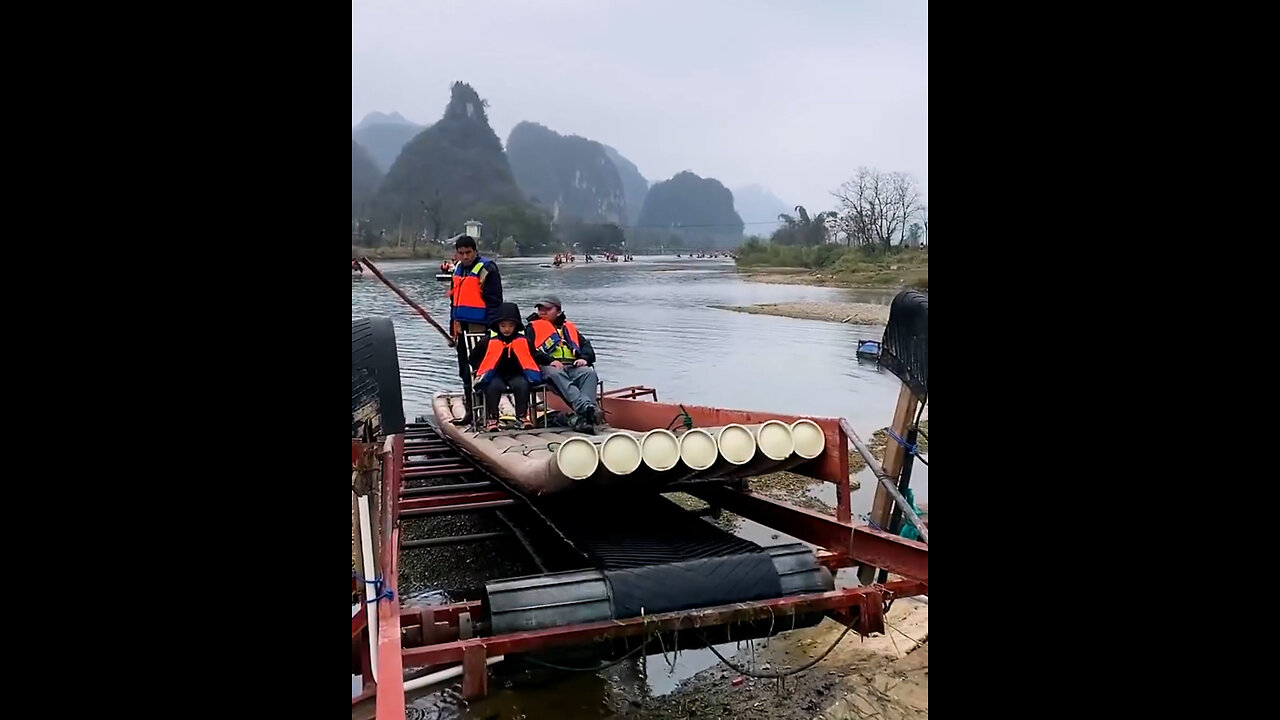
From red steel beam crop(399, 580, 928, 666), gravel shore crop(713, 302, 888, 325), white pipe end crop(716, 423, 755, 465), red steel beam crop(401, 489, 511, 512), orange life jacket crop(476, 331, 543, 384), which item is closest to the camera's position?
red steel beam crop(399, 580, 928, 666)

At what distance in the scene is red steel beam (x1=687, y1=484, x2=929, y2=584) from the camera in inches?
167

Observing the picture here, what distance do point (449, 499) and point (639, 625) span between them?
230 centimetres

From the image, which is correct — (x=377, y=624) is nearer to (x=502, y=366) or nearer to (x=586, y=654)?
(x=586, y=654)

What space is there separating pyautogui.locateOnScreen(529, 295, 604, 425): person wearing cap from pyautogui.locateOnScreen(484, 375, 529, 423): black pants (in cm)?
24

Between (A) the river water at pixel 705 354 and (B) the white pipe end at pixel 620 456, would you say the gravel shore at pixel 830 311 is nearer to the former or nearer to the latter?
(A) the river water at pixel 705 354

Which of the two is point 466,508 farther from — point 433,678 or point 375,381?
point 375,381

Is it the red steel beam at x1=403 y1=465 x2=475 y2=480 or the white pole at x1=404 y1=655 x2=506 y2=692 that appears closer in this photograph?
the white pole at x1=404 y1=655 x2=506 y2=692

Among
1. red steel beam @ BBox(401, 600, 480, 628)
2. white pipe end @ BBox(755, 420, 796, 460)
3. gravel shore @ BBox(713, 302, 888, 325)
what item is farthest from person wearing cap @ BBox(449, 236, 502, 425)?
gravel shore @ BBox(713, 302, 888, 325)

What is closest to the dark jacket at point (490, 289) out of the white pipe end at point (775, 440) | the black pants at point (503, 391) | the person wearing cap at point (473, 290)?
the person wearing cap at point (473, 290)

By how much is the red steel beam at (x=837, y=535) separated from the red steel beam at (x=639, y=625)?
177 millimetres

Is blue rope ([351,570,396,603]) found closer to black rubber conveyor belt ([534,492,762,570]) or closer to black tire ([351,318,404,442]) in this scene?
black tire ([351,318,404,442])

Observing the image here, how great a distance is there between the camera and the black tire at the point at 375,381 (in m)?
3.46
